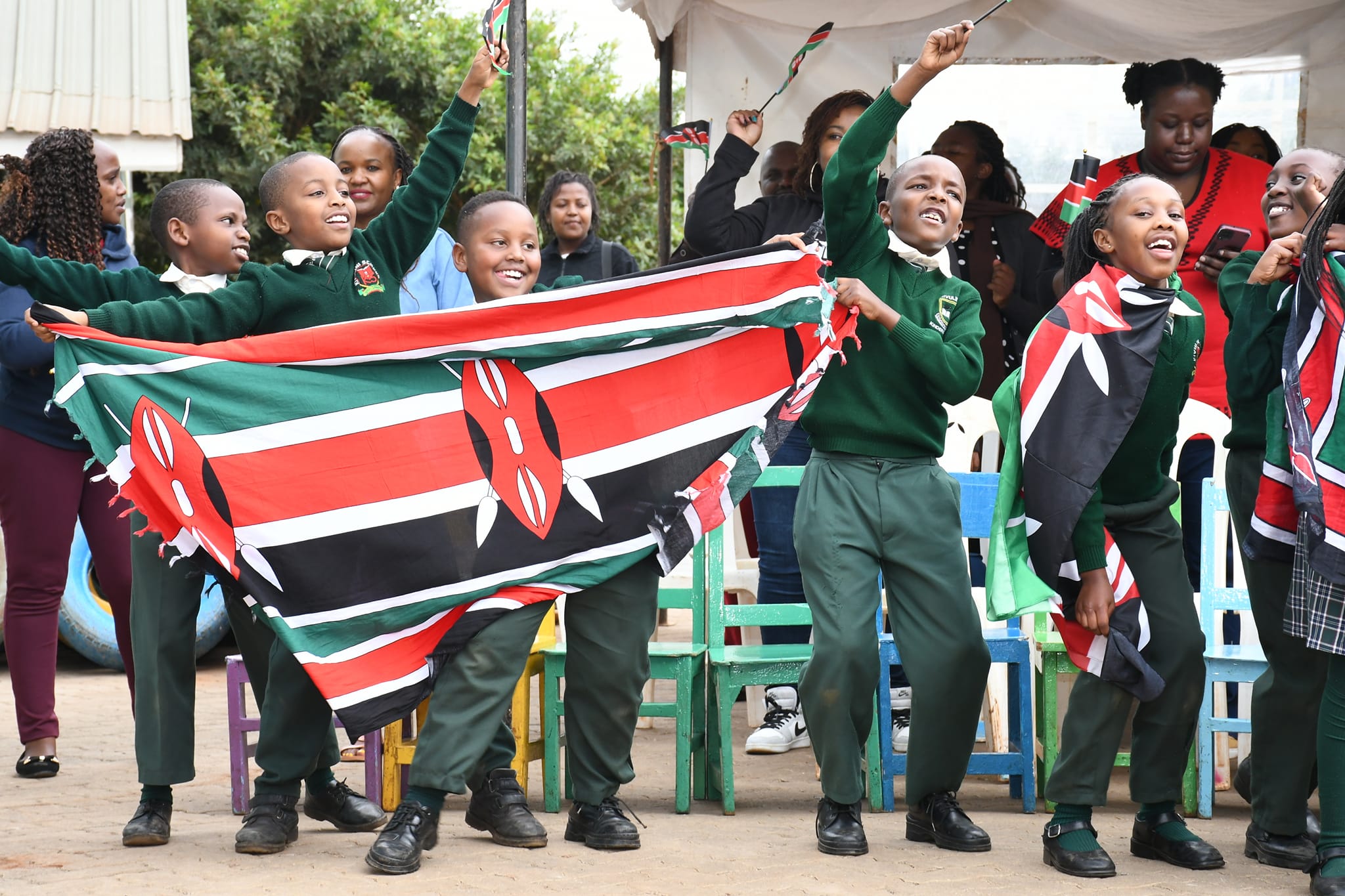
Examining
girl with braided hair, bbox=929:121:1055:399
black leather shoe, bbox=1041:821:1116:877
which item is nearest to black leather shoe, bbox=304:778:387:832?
black leather shoe, bbox=1041:821:1116:877

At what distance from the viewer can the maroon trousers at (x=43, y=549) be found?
17.0ft

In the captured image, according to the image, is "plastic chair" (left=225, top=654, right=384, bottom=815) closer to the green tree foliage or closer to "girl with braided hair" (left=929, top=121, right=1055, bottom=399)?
"girl with braided hair" (left=929, top=121, right=1055, bottom=399)

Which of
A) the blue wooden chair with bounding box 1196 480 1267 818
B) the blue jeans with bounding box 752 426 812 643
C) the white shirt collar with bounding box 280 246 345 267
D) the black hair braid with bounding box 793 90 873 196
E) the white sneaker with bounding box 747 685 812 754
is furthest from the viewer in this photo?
the black hair braid with bounding box 793 90 873 196

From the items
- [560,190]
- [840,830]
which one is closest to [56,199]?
[560,190]

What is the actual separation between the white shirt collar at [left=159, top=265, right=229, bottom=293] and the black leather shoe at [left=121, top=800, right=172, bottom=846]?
148 cm

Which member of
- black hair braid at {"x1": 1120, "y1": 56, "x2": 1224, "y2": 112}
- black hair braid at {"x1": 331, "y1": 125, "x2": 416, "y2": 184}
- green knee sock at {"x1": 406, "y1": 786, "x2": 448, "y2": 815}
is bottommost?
green knee sock at {"x1": 406, "y1": 786, "x2": 448, "y2": 815}

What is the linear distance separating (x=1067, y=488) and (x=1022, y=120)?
452cm

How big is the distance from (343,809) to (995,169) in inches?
168

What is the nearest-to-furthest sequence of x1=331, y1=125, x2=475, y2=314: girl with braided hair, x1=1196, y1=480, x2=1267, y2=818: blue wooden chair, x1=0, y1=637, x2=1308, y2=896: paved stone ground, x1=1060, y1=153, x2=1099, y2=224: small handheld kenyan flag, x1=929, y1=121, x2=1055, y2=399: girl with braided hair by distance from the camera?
x1=0, y1=637, x2=1308, y2=896: paved stone ground < x1=1060, y1=153, x2=1099, y2=224: small handheld kenyan flag < x1=1196, y1=480, x2=1267, y2=818: blue wooden chair < x1=331, y1=125, x2=475, y2=314: girl with braided hair < x1=929, y1=121, x2=1055, y2=399: girl with braided hair

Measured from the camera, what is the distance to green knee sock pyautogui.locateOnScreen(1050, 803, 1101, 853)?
12.7ft

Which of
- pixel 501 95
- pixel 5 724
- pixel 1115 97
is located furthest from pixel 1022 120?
pixel 501 95

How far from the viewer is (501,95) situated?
19141mm

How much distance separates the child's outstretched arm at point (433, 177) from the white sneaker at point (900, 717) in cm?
231

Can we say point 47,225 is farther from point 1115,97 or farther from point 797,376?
point 1115,97
